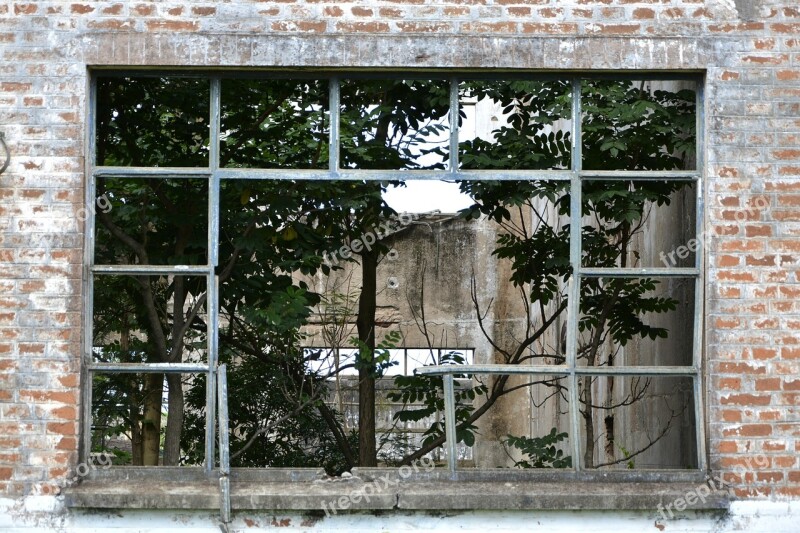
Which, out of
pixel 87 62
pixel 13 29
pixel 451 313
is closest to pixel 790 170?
pixel 87 62

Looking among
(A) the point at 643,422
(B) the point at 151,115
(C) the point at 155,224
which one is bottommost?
(A) the point at 643,422

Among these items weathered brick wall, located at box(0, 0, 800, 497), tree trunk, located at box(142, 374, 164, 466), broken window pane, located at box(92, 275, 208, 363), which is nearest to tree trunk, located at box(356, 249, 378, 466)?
broken window pane, located at box(92, 275, 208, 363)

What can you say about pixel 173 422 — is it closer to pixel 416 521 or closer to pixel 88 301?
pixel 88 301

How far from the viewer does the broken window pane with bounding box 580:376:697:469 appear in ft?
23.2

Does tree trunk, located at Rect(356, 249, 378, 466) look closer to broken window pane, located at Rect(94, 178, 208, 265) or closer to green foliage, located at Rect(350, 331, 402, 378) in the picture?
green foliage, located at Rect(350, 331, 402, 378)

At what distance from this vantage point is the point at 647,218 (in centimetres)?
857

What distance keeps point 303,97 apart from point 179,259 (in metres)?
1.47

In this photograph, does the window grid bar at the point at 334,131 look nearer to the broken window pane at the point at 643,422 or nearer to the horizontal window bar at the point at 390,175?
the horizontal window bar at the point at 390,175

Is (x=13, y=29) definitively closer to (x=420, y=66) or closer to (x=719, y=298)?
(x=420, y=66)

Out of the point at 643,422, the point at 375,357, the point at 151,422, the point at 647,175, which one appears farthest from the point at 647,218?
the point at 151,422

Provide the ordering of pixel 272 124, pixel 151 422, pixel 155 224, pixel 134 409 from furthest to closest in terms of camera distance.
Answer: pixel 151 422
pixel 134 409
pixel 272 124
pixel 155 224

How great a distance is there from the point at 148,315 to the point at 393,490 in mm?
3243

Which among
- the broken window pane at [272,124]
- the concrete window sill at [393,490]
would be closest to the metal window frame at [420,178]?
the concrete window sill at [393,490]

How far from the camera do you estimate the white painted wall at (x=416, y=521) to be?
4.52m
